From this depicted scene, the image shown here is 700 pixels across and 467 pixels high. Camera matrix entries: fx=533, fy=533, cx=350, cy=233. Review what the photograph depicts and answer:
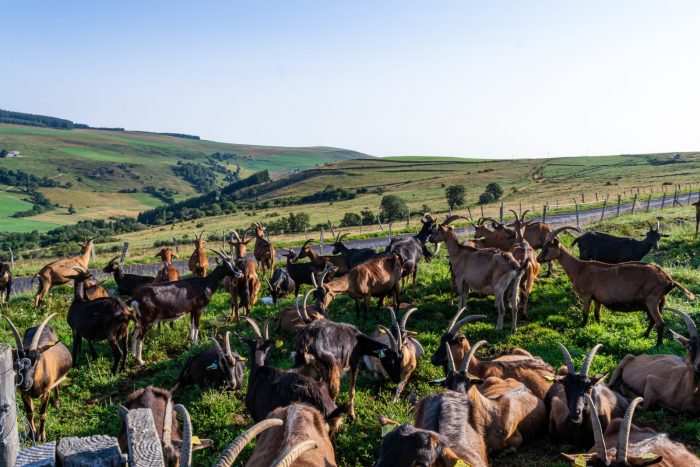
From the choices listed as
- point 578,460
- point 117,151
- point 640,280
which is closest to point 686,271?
point 640,280

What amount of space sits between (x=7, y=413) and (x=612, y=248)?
17.0m

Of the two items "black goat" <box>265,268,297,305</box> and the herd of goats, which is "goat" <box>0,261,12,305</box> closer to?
the herd of goats

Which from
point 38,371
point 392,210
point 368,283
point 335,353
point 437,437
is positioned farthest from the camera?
point 392,210

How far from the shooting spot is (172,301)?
12570 millimetres

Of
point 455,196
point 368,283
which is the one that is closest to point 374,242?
point 368,283

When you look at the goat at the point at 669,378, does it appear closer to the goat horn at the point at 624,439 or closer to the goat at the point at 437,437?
the goat at the point at 437,437

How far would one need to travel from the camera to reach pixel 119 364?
11.5 metres

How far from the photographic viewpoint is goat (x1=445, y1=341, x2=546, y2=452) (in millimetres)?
7387

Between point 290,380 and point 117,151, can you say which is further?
point 117,151

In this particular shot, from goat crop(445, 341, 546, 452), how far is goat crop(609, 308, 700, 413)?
1.88 metres

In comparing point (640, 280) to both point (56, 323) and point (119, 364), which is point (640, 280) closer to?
point (119, 364)

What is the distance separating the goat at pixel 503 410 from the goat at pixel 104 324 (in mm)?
7158

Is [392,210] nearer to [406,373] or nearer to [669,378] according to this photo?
[406,373]

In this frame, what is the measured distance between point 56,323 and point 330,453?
36.5ft
